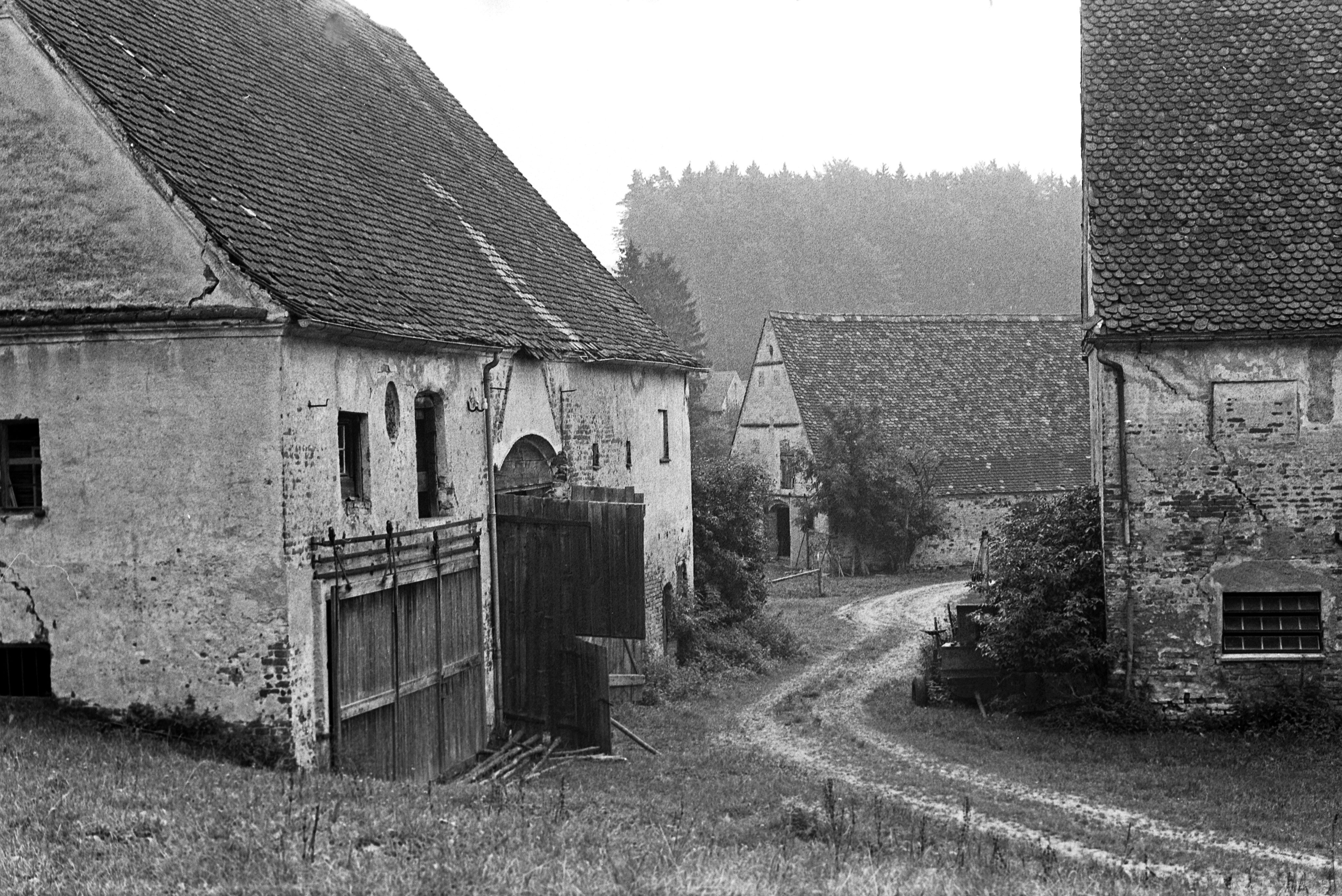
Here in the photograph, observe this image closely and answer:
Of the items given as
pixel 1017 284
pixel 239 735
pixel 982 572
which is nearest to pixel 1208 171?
pixel 982 572

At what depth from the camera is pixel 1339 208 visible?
18.6 meters

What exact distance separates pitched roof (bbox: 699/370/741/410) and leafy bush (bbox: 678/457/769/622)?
39426 mm

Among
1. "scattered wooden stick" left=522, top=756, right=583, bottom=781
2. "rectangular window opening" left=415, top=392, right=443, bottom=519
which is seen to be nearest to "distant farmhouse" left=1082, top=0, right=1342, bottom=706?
"scattered wooden stick" left=522, top=756, right=583, bottom=781

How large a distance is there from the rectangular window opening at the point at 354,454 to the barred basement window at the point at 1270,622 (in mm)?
11057

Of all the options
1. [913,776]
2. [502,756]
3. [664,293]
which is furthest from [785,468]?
[664,293]

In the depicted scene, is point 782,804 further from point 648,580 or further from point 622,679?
point 648,580

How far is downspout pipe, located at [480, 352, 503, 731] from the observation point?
17.4m

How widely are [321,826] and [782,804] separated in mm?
5332

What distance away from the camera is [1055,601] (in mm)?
18891

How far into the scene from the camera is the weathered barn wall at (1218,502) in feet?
59.0

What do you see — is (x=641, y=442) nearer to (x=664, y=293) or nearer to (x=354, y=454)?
(x=354, y=454)

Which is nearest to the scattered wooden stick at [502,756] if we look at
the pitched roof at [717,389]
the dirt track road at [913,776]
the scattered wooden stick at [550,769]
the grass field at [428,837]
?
the scattered wooden stick at [550,769]

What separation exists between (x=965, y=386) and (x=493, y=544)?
2671 centimetres

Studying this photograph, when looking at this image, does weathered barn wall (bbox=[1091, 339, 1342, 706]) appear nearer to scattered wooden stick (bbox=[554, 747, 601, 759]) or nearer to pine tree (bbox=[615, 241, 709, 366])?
scattered wooden stick (bbox=[554, 747, 601, 759])
